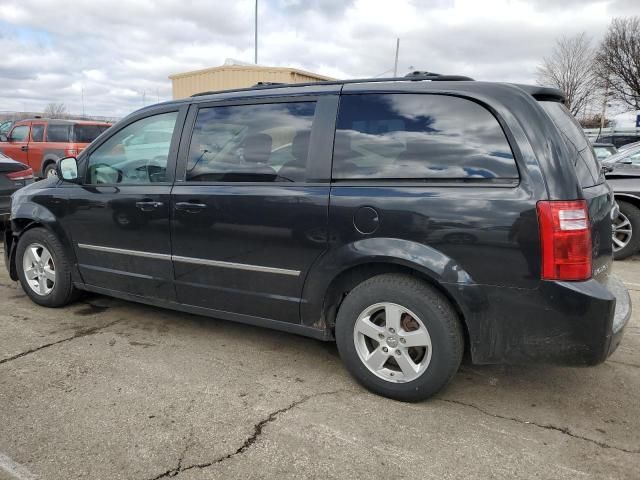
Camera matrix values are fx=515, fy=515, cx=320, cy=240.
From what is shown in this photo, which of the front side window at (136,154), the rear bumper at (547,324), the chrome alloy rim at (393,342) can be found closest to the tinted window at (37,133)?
the front side window at (136,154)

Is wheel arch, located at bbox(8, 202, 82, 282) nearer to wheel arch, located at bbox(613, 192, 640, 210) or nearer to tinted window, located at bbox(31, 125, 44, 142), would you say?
wheel arch, located at bbox(613, 192, 640, 210)

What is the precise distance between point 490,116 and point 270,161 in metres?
1.34

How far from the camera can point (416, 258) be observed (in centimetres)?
272

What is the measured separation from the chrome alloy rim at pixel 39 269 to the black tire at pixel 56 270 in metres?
0.03

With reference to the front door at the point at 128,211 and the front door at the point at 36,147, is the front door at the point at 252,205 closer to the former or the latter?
the front door at the point at 128,211

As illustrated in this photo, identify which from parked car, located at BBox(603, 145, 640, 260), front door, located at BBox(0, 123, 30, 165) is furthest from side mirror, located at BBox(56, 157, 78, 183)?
front door, located at BBox(0, 123, 30, 165)

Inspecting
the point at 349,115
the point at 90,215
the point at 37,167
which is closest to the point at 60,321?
the point at 90,215

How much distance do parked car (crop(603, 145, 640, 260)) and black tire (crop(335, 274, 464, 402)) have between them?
4.78m

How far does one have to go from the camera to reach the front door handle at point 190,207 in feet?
11.2

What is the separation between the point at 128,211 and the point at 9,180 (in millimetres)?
4799

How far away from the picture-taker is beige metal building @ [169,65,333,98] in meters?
15.1

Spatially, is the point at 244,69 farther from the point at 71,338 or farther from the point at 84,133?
the point at 71,338

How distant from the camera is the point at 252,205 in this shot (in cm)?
321

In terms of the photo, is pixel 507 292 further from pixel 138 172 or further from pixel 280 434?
pixel 138 172
